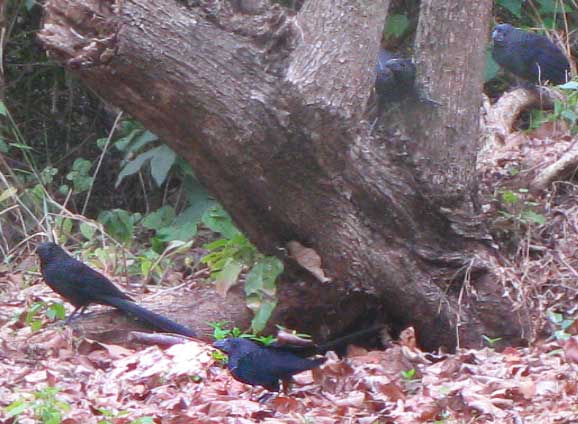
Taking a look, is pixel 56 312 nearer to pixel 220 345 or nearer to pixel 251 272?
pixel 251 272

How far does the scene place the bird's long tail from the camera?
573cm

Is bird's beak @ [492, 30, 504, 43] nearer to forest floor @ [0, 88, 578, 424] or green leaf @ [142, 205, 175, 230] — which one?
forest floor @ [0, 88, 578, 424]

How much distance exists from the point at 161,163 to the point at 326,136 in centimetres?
273

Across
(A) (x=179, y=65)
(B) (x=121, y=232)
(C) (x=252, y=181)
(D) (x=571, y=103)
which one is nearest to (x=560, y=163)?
(D) (x=571, y=103)

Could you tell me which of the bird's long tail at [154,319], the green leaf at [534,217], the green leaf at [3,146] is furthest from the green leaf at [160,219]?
the green leaf at [534,217]

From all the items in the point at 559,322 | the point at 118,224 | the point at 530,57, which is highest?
the point at 530,57

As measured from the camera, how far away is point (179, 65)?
4797mm

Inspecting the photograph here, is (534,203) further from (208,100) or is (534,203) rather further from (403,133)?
(208,100)

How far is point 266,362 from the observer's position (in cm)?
468

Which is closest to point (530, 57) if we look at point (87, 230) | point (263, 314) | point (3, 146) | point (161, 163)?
point (161, 163)

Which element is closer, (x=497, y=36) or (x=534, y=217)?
(x=534, y=217)

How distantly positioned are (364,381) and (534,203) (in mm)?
2044

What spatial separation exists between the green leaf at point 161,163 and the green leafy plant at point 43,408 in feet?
Answer: 11.1

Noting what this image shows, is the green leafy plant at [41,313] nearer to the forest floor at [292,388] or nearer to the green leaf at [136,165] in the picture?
the forest floor at [292,388]
